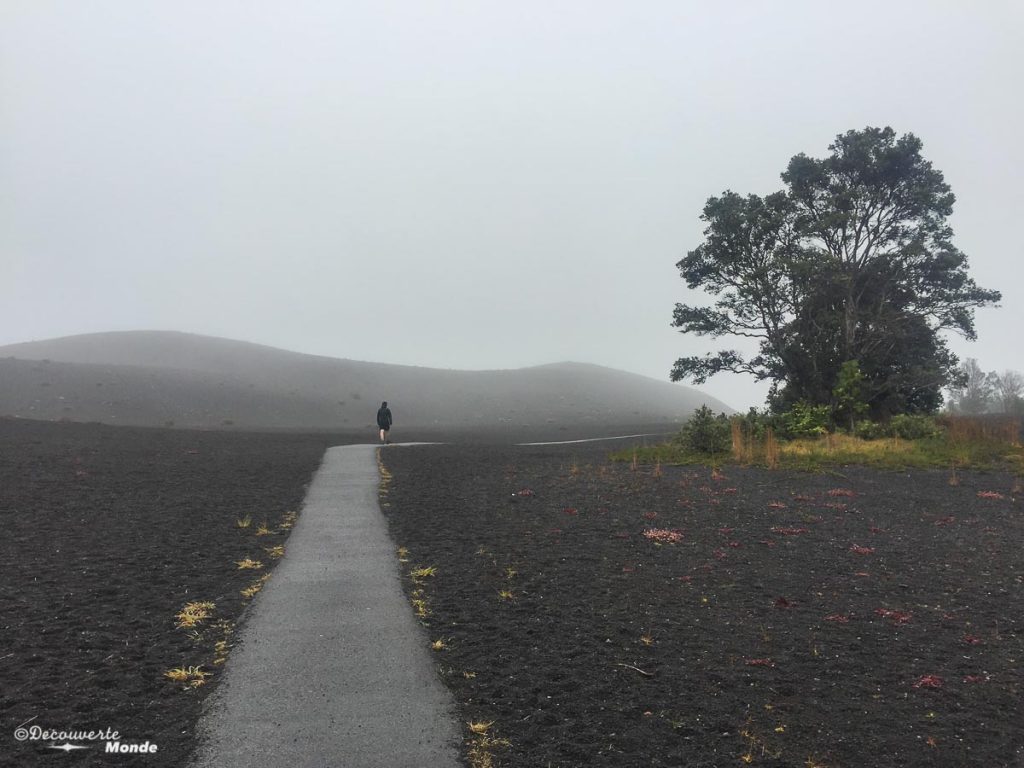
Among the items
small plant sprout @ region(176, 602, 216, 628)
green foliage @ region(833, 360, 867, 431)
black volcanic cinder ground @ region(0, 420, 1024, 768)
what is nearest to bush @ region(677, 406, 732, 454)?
black volcanic cinder ground @ region(0, 420, 1024, 768)

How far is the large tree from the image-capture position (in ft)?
88.7

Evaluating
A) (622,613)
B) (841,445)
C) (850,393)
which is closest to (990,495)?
(841,445)

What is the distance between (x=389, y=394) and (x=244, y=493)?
2869 inches

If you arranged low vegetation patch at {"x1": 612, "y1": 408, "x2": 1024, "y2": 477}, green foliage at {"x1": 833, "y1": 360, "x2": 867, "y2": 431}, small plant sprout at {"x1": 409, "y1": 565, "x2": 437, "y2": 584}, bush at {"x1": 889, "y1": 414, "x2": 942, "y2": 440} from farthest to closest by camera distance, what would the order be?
green foliage at {"x1": 833, "y1": 360, "x2": 867, "y2": 431}, bush at {"x1": 889, "y1": 414, "x2": 942, "y2": 440}, low vegetation patch at {"x1": 612, "y1": 408, "x2": 1024, "y2": 477}, small plant sprout at {"x1": 409, "y1": 565, "x2": 437, "y2": 584}

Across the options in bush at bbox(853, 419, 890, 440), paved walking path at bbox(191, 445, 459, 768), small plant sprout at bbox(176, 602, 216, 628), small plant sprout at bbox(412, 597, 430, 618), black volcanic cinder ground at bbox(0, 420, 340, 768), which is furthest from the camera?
bush at bbox(853, 419, 890, 440)

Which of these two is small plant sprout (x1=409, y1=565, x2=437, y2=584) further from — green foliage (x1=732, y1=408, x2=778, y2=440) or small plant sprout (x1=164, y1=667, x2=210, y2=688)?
green foliage (x1=732, y1=408, x2=778, y2=440)

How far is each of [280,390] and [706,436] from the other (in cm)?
6784

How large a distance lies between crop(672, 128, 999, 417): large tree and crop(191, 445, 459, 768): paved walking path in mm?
24741

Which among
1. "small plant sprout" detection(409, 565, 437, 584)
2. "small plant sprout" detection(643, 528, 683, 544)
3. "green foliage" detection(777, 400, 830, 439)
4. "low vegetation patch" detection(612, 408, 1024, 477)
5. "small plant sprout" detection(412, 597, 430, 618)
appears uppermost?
"green foliage" detection(777, 400, 830, 439)

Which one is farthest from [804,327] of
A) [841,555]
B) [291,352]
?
[291,352]

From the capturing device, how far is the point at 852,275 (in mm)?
27812

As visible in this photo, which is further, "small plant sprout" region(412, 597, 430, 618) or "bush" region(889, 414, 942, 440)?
"bush" region(889, 414, 942, 440)

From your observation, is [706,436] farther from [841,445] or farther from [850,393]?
[850,393]

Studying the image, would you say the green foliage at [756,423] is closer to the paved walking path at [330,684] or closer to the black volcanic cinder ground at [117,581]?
the black volcanic cinder ground at [117,581]
